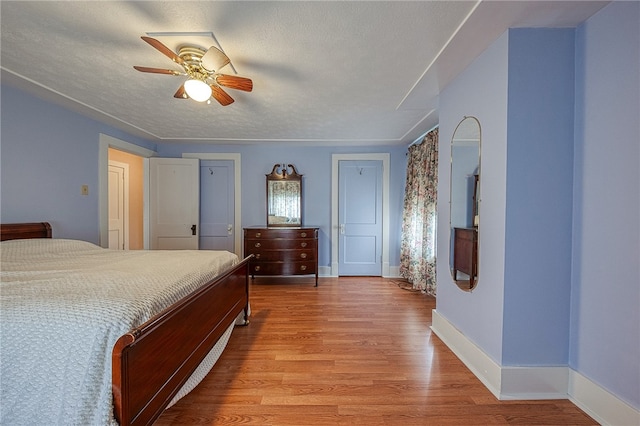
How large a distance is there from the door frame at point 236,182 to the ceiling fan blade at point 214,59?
260 centimetres

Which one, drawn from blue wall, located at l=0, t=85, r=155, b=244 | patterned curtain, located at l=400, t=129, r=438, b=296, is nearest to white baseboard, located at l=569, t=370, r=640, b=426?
patterned curtain, located at l=400, t=129, r=438, b=296

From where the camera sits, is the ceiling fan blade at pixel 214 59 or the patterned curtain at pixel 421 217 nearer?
the ceiling fan blade at pixel 214 59

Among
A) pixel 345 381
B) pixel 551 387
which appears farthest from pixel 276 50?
pixel 551 387

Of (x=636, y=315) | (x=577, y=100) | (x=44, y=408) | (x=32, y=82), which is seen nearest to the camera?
(x=44, y=408)

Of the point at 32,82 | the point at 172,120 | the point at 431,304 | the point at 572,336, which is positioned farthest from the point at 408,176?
the point at 32,82

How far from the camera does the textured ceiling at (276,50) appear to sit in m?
1.40

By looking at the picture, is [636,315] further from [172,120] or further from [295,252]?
[172,120]

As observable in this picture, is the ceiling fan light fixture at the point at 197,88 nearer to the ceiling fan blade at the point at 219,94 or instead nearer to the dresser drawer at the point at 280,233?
the ceiling fan blade at the point at 219,94

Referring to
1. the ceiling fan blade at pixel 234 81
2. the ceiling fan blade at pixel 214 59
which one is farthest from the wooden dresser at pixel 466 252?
the ceiling fan blade at pixel 214 59

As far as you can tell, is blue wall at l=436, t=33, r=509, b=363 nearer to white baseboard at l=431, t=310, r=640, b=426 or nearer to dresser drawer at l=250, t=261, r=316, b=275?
white baseboard at l=431, t=310, r=640, b=426

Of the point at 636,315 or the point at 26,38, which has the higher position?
the point at 26,38

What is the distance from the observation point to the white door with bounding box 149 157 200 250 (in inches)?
156

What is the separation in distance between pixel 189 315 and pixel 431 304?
283 cm

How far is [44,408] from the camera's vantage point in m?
0.88
